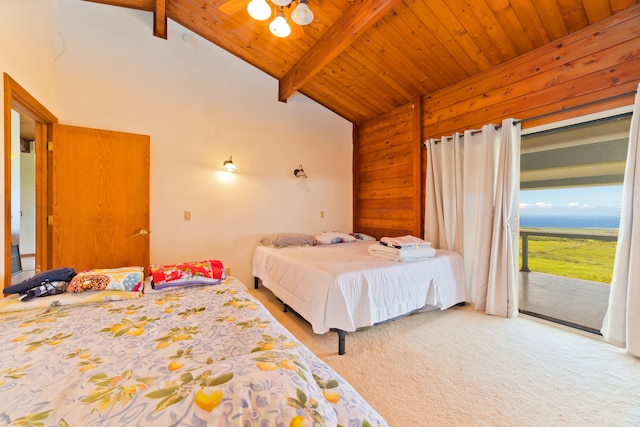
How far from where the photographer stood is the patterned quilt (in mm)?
617

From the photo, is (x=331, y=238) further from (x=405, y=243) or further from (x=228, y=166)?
(x=228, y=166)

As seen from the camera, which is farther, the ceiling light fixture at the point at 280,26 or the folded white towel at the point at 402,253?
the folded white towel at the point at 402,253

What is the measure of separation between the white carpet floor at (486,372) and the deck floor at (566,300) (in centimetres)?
29

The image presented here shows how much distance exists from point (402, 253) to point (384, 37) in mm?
2309

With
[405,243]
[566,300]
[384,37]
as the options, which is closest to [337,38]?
[384,37]

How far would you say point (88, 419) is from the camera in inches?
24.5

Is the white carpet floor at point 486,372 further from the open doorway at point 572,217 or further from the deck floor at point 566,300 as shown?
the open doorway at point 572,217

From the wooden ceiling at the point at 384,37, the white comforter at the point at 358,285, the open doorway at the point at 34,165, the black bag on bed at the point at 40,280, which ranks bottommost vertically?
the white comforter at the point at 358,285

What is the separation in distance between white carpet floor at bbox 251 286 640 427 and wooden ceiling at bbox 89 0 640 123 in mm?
2734

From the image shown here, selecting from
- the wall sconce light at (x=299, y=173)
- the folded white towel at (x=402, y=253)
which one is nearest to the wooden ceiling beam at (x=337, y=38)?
the wall sconce light at (x=299, y=173)

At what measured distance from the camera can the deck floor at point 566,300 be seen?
2609 mm

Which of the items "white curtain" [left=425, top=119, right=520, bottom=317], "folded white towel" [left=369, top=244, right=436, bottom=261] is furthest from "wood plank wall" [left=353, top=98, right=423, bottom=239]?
"folded white towel" [left=369, top=244, right=436, bottom=261]

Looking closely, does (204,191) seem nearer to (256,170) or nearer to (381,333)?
(256,170)

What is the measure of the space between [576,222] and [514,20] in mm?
2573
